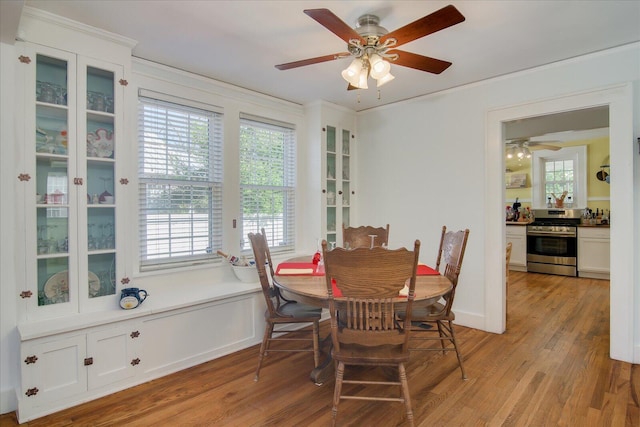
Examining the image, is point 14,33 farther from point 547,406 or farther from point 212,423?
point 547,406

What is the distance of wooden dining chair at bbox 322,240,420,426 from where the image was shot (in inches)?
68.2

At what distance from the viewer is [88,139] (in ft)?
7.98

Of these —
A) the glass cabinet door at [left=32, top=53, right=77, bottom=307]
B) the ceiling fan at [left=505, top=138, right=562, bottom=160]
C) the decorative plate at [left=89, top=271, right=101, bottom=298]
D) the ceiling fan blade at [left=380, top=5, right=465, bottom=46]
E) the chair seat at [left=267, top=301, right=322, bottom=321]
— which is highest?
the ceiling fan at [left=505, top=138, right=562, bottom=160]

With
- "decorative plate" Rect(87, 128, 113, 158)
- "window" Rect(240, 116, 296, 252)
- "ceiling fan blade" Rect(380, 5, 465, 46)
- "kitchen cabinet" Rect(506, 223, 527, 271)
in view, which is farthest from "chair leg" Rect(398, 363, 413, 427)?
"kitchen cabinet" Rect(506, 223, 527, 271)

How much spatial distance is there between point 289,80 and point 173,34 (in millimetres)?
1185

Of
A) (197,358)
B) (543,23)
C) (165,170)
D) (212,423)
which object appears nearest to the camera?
(212,423)

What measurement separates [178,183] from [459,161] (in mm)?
2889

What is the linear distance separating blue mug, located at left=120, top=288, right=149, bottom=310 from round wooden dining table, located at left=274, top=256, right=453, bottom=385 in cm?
104

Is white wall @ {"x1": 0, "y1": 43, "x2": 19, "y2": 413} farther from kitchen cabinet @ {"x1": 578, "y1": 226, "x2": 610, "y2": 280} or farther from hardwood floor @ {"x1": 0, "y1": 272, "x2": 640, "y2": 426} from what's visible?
kitchen cabinet @ {"x1": 578, "y1": 226, "x2": 610, "y2": 280}

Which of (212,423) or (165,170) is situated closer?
(212,423)

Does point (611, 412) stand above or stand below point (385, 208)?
below

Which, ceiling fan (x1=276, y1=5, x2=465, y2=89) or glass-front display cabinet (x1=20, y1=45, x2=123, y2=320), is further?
glass-front display cabinet (x1=20, y1=45, x2=123, y2=320)

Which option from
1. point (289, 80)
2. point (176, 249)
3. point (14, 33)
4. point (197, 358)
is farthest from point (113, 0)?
point (197, 358)

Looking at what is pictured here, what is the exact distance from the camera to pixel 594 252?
18.0 feet
